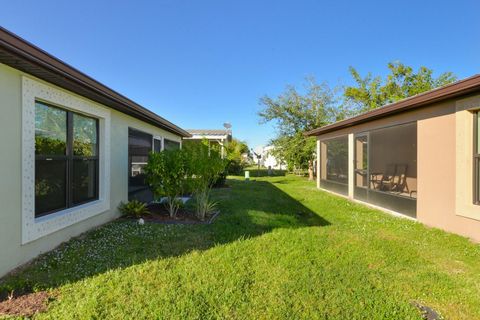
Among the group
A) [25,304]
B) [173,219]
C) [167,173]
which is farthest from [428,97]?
[25,304]

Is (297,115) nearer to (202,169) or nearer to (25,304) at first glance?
(202,169)

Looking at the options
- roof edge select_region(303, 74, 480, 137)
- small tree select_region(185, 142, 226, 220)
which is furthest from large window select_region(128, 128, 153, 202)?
roof edge select_region(303, 74, 480, 137)

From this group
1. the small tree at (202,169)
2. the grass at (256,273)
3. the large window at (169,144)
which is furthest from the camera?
the large window at (169,144)

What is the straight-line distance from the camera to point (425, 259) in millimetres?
4027

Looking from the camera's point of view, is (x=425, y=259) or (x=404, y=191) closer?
(x=425, y=259)

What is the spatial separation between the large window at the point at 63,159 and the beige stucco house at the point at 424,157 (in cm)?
676

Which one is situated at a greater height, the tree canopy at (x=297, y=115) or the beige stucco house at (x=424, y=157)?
the tree canopy at (x=297, y=115)

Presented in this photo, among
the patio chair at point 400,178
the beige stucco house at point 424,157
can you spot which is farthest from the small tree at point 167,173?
the patio chair at point 400,178

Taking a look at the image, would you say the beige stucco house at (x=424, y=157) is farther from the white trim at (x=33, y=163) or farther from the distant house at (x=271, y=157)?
the distant house at (x=271, y=157)

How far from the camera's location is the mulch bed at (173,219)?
238 inches

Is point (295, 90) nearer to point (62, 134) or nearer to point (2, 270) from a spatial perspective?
point (62, 134)

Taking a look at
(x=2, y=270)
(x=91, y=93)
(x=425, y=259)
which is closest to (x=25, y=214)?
(x=2, y=270)

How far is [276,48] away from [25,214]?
12.3m

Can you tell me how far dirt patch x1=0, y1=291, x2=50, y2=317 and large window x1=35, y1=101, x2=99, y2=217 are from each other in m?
1.56
